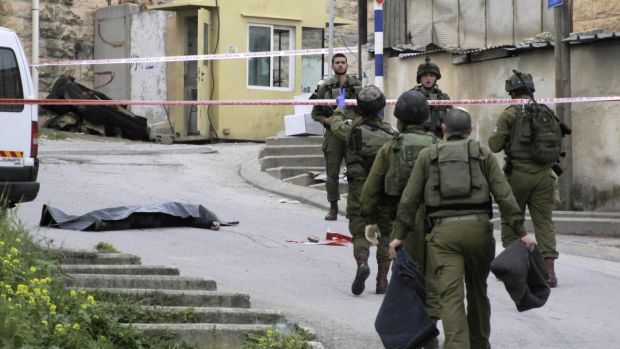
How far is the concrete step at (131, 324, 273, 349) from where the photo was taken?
6.86 meters

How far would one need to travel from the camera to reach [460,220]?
6.76 meters

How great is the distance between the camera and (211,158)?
2100cm

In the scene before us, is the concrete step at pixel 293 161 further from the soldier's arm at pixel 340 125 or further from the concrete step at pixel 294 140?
the soldier's arm at pixel 340 125

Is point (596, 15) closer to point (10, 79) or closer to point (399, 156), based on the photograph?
point (10, 79)

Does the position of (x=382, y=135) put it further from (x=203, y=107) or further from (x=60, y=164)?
(x=203, y=107)

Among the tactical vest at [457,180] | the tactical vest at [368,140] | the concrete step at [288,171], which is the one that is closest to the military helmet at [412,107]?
the tactical vest at [457,180]

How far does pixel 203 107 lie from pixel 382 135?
53.5ft

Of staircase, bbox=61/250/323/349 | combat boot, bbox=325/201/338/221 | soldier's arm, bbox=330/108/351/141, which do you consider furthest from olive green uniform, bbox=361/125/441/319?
combat boot, bbox=325/201/338/221

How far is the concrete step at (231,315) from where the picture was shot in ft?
24.0

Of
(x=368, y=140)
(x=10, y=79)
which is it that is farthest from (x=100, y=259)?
(x=10, y=79)

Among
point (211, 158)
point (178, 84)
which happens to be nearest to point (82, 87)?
point (178, 84)

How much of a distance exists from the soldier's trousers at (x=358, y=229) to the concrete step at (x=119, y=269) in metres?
1.46

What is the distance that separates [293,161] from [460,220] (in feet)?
39.8

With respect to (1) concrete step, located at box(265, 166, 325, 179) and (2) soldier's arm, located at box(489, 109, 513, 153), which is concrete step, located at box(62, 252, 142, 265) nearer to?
(2) soldier's arm, located at box(489, 109, 513, 153)
